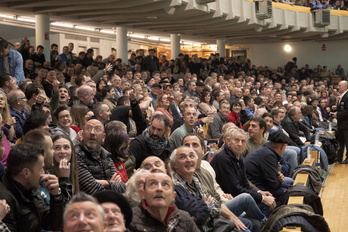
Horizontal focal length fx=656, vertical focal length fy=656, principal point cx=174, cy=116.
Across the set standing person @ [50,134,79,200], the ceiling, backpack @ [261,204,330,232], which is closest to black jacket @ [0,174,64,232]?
standing person @ [50,134,79,200]

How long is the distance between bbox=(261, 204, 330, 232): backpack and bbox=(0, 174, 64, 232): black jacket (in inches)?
79.8

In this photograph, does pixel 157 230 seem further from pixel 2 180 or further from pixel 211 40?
pixel 211 40

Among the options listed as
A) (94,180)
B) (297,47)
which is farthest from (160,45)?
(94,180)

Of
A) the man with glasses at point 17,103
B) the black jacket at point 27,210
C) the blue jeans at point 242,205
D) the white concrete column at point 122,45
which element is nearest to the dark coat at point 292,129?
the blue jeans at point 242,205

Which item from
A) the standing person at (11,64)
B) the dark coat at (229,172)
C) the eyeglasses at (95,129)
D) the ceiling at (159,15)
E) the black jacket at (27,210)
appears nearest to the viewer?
the black jacket at (27,210)

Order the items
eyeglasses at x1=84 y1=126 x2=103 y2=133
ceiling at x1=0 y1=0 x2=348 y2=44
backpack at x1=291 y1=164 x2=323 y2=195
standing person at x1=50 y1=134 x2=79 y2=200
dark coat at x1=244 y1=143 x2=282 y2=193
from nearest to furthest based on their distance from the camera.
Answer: standing person at x1=50 y1=134 x2=79 y2=200
eyeglasses at x1=84 y1=126 x2=103 y2=133
dark coat at x1=244 y1=143 x2=282 y2=193
backpack at x1=291 y1=164 x2=323 y2=195
ceiling at x1=0 y1=0 x2=348 y2=44

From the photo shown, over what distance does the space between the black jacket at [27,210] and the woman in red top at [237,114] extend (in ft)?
20.3

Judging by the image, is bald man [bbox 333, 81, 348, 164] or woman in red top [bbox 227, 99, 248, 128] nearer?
woman in red top [bbox 227, 99, 248, 128]

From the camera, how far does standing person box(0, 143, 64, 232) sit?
12.3 ft

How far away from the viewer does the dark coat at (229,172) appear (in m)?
6.14

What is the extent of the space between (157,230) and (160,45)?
24.6 metres

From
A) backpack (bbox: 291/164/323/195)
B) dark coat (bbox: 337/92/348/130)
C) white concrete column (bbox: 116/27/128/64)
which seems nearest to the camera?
backpack (bbox: 291/164/323/195)

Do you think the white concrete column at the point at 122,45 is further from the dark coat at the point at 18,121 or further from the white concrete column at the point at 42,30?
the dark coat at the point at 18,121

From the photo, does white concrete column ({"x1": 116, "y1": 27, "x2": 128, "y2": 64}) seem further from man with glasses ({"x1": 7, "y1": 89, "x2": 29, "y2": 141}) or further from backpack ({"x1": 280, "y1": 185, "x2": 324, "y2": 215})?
backpack ({"x1": 280, "y1": 185, "x2": 324, "y2": 215})
